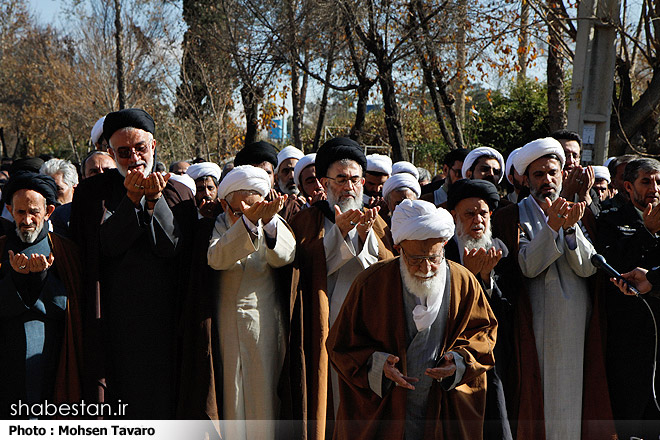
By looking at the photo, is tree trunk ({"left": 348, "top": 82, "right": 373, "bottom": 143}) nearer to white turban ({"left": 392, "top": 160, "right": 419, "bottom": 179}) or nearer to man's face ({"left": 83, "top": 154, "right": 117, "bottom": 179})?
white turban ({"left": 392, "top": 160, "right": 419, "bottom": 179})

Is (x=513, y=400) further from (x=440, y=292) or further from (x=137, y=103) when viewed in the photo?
(x=137, y=103)

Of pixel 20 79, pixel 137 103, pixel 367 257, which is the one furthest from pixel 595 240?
pixel 20 79

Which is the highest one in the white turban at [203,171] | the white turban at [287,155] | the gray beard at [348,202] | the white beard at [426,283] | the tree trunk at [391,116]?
the tree trunk at [391,116]

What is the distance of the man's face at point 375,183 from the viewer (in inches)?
246

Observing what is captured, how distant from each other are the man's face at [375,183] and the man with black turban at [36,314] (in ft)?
9.02

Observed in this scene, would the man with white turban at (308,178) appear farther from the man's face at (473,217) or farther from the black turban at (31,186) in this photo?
the black turban at (31,186)

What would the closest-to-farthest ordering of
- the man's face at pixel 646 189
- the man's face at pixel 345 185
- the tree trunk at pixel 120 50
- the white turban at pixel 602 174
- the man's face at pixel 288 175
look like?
the man's face at pixel 646 189
the man's face at pixel 345 185
the white turban at pixel 602 174
the man's face at pixel 288 175
the tree trunk at pixel 120 50

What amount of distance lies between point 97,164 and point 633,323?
3.96 metres

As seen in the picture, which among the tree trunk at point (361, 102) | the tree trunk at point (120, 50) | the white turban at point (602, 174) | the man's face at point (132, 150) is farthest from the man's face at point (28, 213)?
the tree trunk at point (120, 50)

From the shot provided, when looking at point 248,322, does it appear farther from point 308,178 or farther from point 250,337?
point 308,178

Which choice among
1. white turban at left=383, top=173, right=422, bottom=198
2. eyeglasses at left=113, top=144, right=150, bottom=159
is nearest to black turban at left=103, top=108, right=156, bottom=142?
eyeglasses at left=113, top=144, right=150, bottom=159

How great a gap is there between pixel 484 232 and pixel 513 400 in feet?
3.31

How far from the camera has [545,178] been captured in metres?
4.79

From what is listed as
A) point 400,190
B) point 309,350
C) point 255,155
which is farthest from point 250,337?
point 255,155
